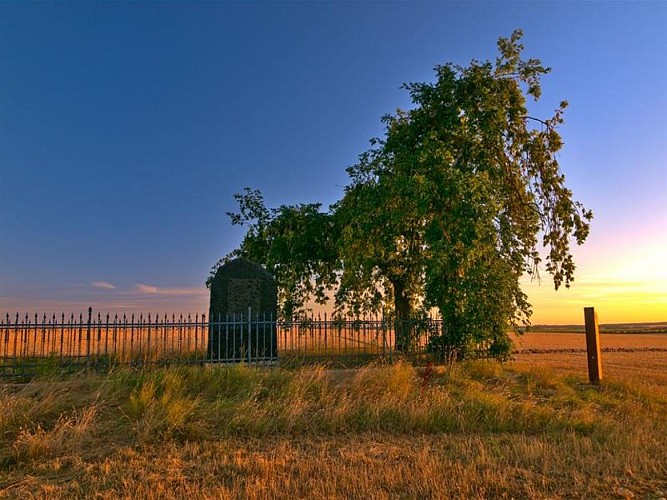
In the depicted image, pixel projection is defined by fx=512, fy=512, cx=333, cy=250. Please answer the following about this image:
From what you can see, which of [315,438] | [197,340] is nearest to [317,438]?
[315,438]

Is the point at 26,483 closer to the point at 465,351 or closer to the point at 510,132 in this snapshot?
the point at 465,351

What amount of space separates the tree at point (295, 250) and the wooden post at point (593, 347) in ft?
28.3

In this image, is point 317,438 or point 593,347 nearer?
point 317,438


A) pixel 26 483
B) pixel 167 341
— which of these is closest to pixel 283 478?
pixel 26 483

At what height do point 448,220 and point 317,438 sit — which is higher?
point 448,220

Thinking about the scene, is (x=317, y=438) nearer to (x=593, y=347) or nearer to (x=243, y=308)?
(x=243, y=308)

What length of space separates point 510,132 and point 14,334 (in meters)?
16.5

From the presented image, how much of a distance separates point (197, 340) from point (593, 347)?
1169 centimetres

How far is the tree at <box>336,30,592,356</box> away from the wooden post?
5.85ft

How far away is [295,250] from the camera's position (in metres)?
19.2

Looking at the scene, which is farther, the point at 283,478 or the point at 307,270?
the point at 307,270

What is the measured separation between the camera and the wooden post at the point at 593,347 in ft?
48.5

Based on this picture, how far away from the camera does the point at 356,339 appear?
16.8 meters

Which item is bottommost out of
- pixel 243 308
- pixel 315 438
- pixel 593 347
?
pixel 315 438
